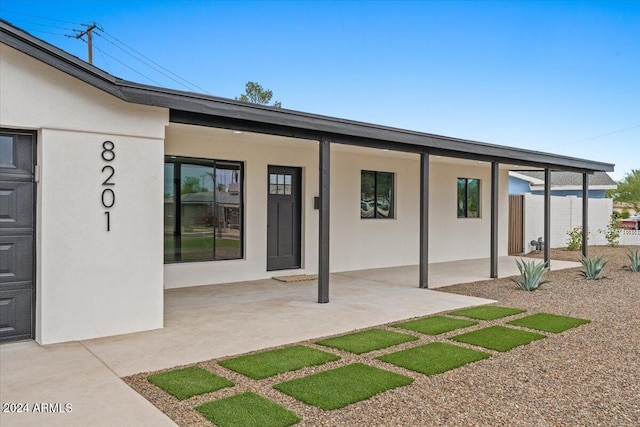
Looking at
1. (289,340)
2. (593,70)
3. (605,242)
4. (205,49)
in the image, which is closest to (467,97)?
(593,70)

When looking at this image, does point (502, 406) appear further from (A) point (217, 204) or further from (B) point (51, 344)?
(A) point (217, 204)

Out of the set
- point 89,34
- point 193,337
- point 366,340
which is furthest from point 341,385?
point 89,34

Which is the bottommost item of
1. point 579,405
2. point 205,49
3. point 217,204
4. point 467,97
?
point 579,405

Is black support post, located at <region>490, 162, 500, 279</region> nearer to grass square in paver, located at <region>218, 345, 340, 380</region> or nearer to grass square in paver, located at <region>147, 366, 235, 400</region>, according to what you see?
grass square in paver, located at <region>218, 345, 340, 380</region>

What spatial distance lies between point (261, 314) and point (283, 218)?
384 cm

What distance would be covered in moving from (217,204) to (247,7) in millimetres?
13973

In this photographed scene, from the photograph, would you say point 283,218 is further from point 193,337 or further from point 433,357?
point 433,357

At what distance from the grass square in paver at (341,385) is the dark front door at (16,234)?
3.11m

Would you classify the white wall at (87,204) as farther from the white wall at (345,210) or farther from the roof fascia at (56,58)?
the white wall at (345,210)

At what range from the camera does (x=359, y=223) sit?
11672mm

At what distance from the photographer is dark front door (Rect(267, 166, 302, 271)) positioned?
33.6 feet

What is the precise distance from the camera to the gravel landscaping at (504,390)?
3518mm

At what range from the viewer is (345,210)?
448 inches

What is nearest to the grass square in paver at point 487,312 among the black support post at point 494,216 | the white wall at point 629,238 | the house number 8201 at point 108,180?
the black support post at point 494,216
